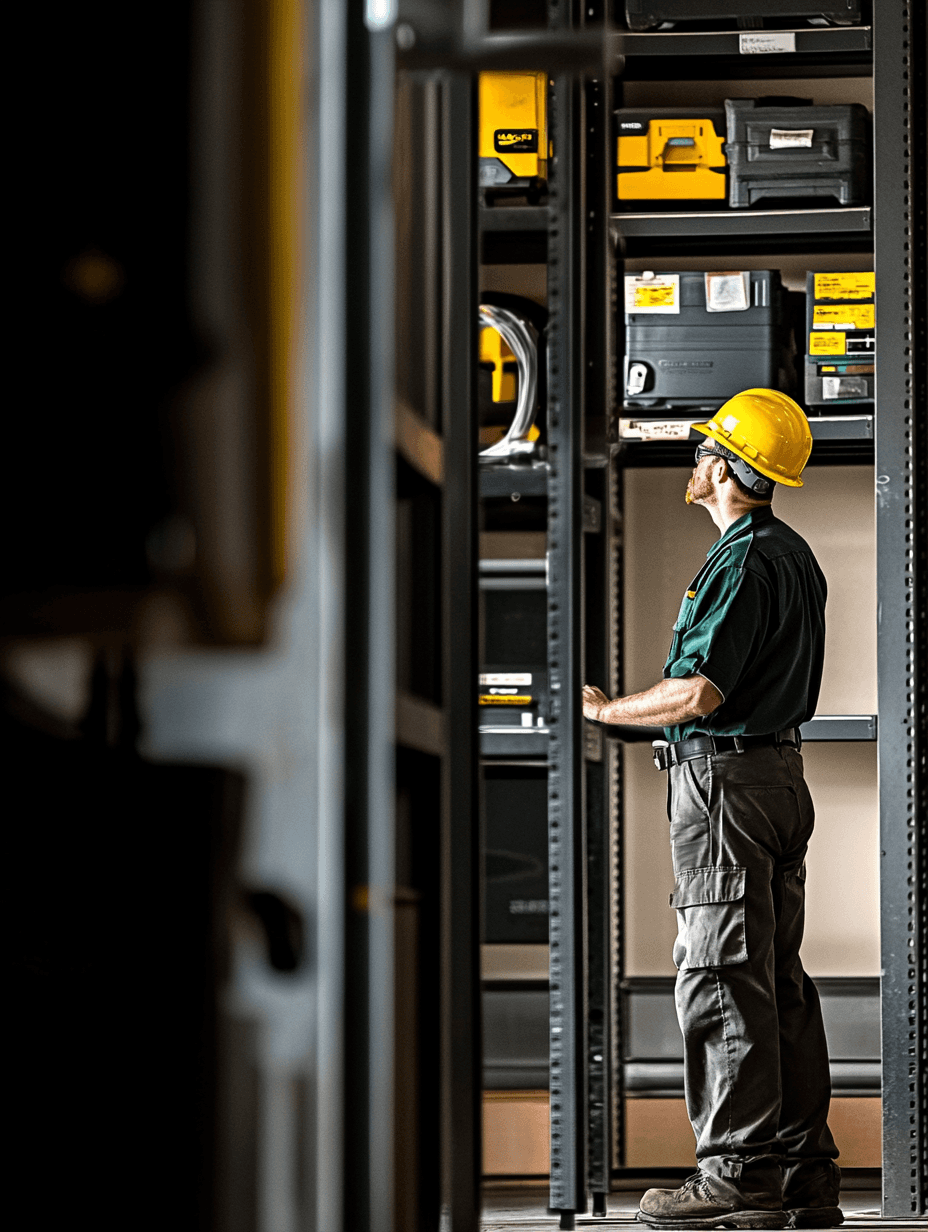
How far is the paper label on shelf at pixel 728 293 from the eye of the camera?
4852 millimetres

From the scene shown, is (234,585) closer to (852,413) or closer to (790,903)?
(790,903)

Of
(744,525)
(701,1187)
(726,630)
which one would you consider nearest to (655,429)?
(744,525)

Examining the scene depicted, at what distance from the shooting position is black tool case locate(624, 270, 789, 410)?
483cm

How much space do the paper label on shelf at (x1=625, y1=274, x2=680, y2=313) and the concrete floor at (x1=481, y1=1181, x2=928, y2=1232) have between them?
2.71 m

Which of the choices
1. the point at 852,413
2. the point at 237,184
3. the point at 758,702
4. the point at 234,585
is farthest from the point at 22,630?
the point at 852,413

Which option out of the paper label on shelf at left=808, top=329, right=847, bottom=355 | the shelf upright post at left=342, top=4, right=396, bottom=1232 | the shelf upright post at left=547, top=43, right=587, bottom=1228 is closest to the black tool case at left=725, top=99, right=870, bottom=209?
the paper label on shelf at left=808, top=329, right=847, bottom=355

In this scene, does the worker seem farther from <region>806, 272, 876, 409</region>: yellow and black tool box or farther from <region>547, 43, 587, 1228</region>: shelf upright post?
<region>806, 272, 876, 409</region>: yellow and black tool box

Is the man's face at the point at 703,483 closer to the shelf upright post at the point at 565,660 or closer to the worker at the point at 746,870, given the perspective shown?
the worker at the point at 746,870

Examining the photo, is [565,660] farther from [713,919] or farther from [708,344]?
[708,344]

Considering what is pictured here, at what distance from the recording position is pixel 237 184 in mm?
870

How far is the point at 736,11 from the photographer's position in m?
4.87

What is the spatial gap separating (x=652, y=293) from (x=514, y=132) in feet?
2.20

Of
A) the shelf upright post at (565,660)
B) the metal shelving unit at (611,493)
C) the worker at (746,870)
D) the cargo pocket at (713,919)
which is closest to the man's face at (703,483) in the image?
the worker at (746,870)

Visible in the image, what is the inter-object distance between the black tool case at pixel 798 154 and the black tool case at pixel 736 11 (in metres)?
0.27
